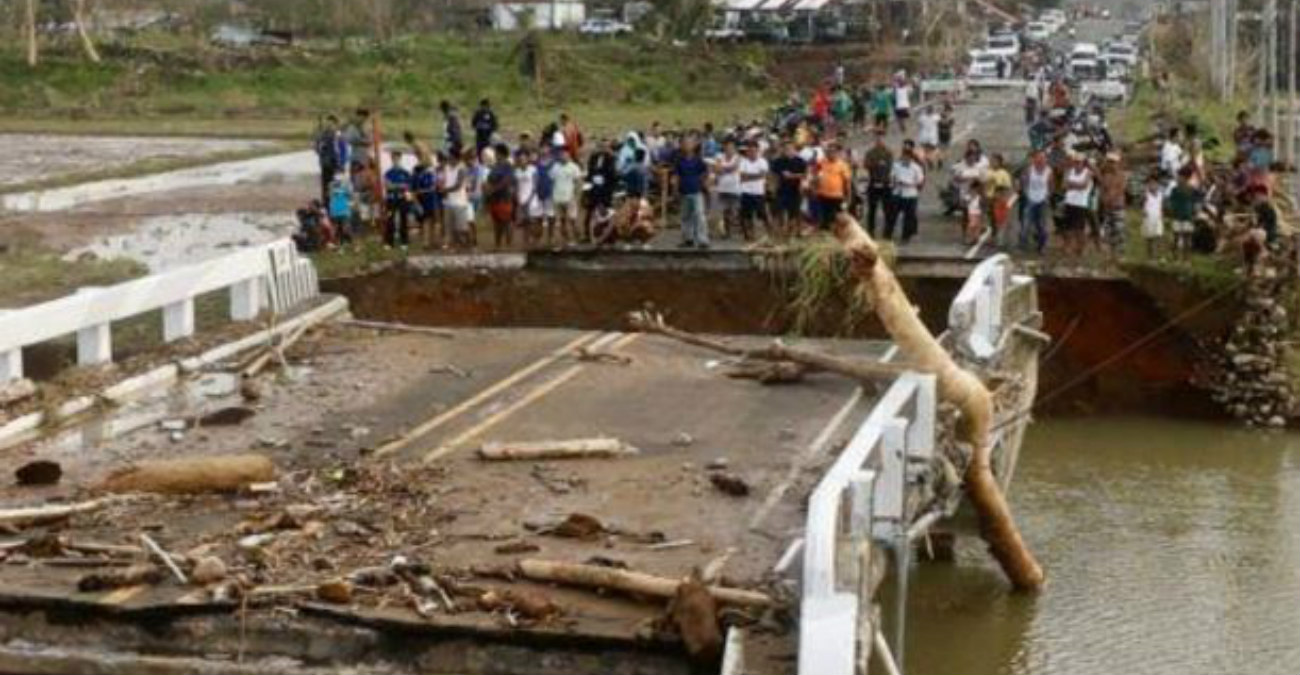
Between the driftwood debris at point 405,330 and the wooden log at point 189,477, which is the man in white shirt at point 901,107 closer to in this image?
the driftwood debris at point 405,330

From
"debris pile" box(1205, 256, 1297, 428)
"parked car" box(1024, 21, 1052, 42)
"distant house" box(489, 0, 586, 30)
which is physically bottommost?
"debris pile" box(1205, 256, 1297, 428)

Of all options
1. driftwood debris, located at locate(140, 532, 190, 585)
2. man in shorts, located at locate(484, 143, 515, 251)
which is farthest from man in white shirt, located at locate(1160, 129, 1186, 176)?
driftwood debris, located at locate(140, 532, 190, 585)

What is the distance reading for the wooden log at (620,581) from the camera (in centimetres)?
971

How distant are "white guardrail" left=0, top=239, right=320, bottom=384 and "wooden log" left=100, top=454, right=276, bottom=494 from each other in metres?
3.00

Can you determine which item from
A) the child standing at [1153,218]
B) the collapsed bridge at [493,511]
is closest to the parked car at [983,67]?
the child standing at [1153,218]

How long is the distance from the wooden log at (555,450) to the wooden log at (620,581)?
2884 mm

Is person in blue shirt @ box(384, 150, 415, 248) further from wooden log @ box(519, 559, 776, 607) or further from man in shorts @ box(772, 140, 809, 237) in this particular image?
wooden log @ box(519, 559, 776, 607)

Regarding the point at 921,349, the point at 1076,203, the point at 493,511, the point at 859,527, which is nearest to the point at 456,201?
the point at 1076,203

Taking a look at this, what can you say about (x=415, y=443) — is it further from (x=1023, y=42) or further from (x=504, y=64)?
(x=1023, y=42)

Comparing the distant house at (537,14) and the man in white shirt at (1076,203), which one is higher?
the distant house at (537,14)

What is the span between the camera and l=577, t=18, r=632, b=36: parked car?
7718 cm

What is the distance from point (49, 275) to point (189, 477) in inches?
543

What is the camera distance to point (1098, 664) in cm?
1445

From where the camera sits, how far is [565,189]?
86.8 feet
